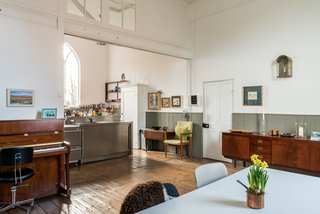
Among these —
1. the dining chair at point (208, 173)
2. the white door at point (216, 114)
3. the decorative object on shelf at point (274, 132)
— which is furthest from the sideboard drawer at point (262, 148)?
the dining chair at point (208, 173)

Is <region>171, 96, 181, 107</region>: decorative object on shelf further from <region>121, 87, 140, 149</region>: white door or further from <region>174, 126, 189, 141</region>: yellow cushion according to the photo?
<region>121, 87, 140, 149</region>: white door

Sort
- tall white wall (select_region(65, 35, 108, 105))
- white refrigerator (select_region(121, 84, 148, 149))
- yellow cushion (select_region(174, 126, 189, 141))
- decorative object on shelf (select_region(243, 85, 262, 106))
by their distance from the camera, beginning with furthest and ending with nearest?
tall white wall (select_region(65, 35, 108, 105)) → white refrigerator (select_region(121, 84, 148, 149)) → yellow cushion (select_region(174, 126, 189, 141)) → decorative object on shelf (select_region(243, 85, 262, 106))

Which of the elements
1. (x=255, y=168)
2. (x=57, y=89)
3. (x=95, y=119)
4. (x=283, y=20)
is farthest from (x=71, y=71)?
(x=255, y=168)

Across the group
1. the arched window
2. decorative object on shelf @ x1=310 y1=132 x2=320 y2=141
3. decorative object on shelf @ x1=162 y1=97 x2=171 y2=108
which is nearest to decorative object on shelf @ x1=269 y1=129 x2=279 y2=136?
decorative object on shelf @ x1=310 y1=132 x2=320 y2=141

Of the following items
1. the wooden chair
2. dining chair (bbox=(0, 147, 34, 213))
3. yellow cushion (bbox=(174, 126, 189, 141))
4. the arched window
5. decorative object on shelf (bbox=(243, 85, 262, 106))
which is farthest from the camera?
the arched window

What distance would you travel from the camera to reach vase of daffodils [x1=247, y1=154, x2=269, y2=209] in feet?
4.99

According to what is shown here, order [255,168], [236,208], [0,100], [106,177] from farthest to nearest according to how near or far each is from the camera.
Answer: [106,177], [0,100], [255,168], [236,208]

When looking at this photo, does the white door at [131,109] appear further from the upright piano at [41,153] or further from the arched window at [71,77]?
the upright piano at [41,153]

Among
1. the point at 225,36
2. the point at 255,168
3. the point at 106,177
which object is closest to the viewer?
the point at 255,168

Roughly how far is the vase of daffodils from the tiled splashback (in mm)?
3636

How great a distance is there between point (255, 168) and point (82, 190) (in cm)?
330

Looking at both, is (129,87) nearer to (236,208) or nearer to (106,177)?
(106,177)

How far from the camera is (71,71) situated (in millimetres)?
8812

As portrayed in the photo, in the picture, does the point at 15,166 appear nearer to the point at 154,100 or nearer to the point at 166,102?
the point at 166,102
